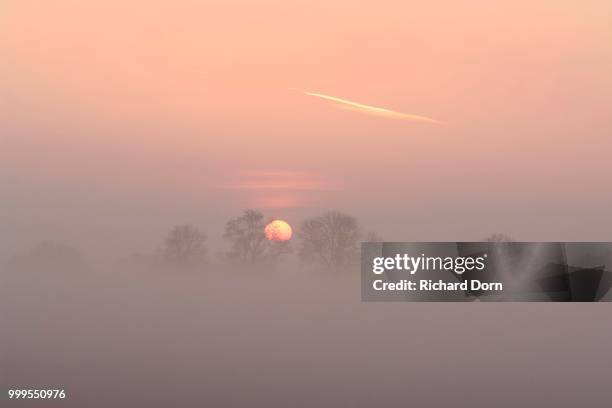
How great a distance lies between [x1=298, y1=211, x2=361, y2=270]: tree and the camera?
Answer: 7.35 metres

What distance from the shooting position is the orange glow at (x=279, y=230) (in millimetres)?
7363

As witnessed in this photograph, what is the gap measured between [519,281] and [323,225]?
43.1 inches

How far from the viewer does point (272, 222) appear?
24.2ft

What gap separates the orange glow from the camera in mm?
7363

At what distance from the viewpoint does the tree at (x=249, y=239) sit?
24.2 ft

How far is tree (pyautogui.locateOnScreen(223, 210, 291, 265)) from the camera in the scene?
24.2ft

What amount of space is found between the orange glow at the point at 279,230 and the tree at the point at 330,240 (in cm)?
6

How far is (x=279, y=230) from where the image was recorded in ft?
24.2

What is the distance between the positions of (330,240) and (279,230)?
277 millimetres

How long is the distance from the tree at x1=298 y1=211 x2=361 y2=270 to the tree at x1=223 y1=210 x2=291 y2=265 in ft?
0.37

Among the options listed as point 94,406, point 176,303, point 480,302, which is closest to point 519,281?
point 480,302

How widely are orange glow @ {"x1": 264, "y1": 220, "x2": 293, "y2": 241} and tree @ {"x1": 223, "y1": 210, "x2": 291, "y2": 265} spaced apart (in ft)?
0.08

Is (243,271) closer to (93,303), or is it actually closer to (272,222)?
Result: (272,222)

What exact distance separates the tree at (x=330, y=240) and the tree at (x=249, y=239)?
114 millimetres
